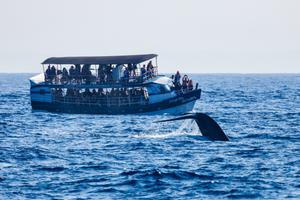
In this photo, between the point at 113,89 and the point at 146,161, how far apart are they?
1296 inches

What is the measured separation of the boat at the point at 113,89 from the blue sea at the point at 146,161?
7.04m

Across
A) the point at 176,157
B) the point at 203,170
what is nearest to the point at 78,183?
the point at 203,170

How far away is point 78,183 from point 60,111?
42.7 metres

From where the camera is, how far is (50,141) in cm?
4928

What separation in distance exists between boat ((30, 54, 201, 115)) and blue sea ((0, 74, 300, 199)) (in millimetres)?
7038

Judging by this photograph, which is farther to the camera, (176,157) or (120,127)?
(120,127)

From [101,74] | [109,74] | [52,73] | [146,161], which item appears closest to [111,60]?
[109,74]

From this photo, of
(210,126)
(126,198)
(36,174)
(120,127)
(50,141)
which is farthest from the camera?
(120,127)

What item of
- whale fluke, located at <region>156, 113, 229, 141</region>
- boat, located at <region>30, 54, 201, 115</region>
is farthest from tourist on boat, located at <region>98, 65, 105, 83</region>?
whale fluke, located at <region>156, 113, 229, 141</region>

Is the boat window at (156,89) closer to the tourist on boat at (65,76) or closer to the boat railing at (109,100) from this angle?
the boat railing at (109,100)

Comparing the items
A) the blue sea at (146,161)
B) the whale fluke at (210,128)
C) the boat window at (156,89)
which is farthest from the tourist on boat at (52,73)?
the whale fluke at (210,128)

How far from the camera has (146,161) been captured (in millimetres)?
39594

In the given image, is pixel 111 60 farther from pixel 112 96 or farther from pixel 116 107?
pixel 116 107

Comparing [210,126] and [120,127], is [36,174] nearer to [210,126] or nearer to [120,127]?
[210,126]
